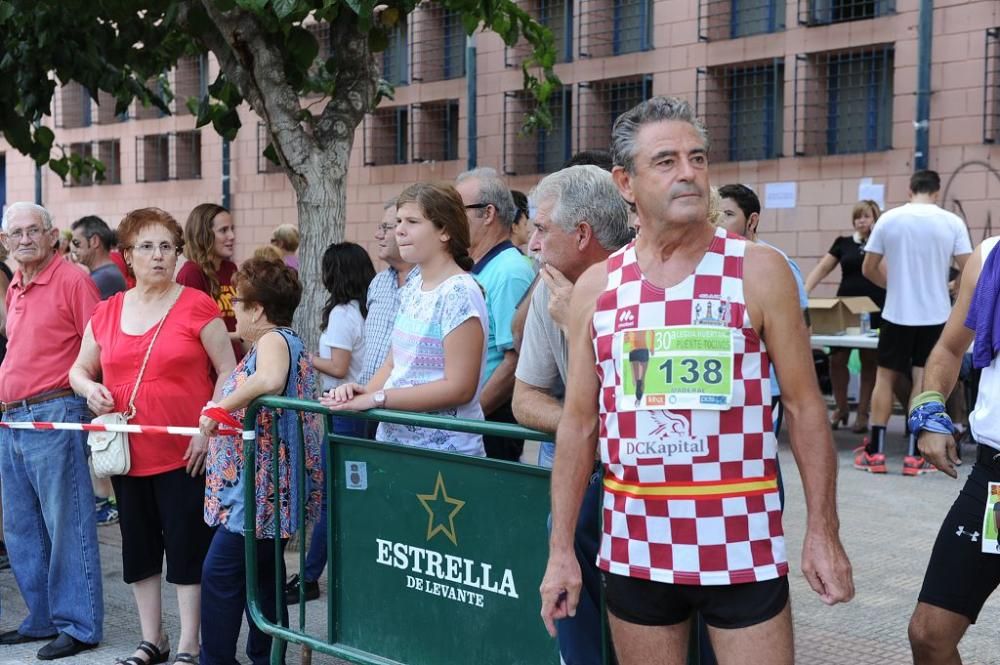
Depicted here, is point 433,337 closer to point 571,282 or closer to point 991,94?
point 571,282

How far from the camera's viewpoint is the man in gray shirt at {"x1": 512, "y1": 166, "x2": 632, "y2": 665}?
145 inches

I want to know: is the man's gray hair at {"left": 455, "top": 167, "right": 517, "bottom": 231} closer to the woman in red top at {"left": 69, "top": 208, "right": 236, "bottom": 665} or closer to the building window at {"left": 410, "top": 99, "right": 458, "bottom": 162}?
the woman in red top at {"left": 69, "top": 208, "right": 236, "bottom": 665}

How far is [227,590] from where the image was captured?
5.06 metres

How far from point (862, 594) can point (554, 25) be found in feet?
51.7

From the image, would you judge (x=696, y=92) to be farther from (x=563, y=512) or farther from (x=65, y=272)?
(x=563, y=512)

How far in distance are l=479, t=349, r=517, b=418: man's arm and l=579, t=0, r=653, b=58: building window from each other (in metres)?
15.2

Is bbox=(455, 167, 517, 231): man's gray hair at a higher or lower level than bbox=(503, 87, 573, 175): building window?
lower

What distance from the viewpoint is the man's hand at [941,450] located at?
3768 millimetres

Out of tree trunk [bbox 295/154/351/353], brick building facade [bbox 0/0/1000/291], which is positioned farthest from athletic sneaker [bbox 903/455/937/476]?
brick building facade [bbox 0/0/1000/291]

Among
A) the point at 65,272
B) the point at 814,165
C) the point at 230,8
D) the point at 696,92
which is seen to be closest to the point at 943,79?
the point at 814,165

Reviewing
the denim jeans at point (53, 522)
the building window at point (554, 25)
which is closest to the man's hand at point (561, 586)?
the denim jeans at point (53, 522)

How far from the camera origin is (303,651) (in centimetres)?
507

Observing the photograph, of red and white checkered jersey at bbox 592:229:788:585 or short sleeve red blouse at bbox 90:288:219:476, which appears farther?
short sleeve red blouse at bbox 90:288:219:476

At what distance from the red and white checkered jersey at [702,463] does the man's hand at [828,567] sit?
0.07m
